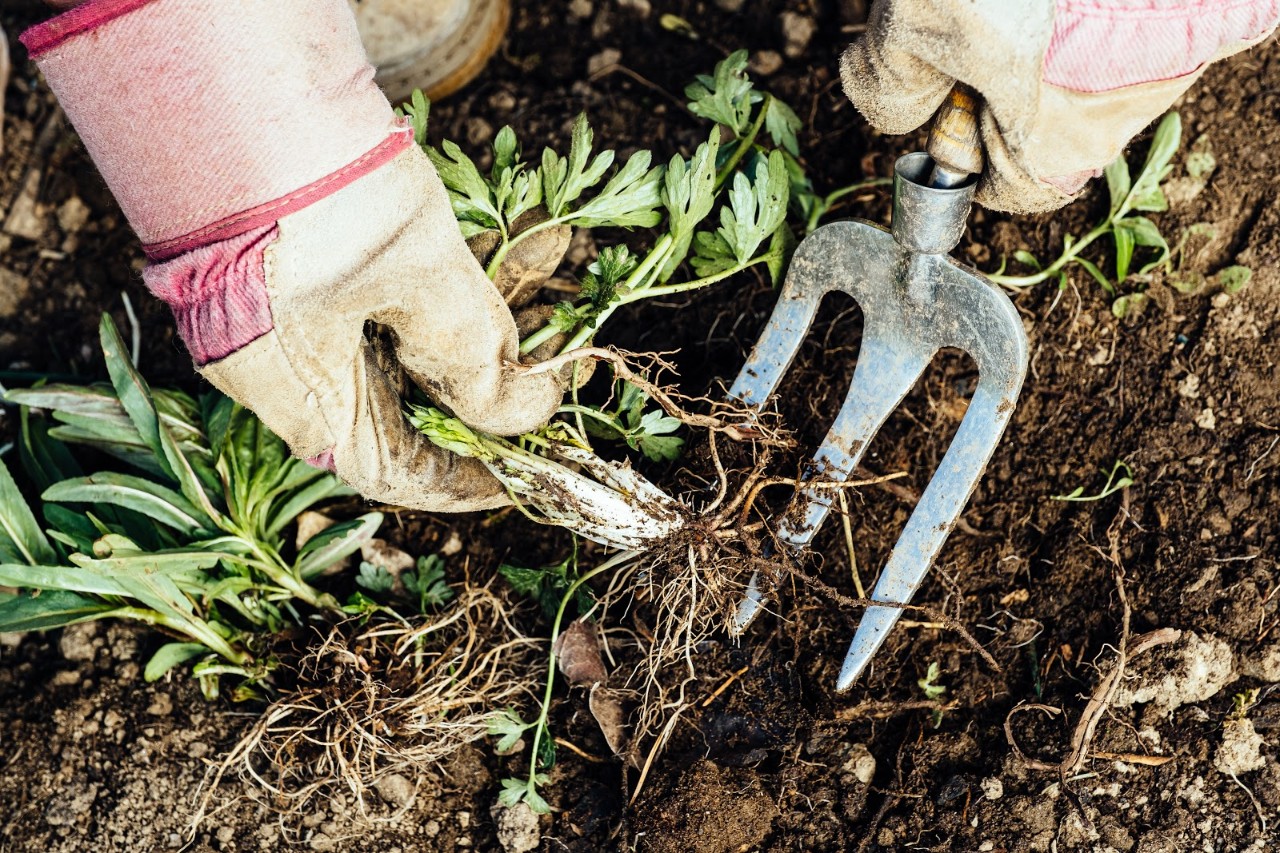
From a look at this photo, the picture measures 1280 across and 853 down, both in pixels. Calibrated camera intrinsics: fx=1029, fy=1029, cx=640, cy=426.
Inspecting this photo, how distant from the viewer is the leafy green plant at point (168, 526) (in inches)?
65.5

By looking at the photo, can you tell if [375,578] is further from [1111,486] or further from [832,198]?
[1111,486]

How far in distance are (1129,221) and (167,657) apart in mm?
1860

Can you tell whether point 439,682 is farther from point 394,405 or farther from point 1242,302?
point 1242,302

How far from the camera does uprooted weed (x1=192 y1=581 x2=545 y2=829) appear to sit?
5.69ft

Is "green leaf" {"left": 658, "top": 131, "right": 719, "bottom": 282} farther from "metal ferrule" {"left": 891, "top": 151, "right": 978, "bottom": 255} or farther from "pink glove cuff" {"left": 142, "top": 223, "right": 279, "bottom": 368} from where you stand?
"pink glove cuff" {"left": 142, "top": 223, "right": 279, "bottom": 368}

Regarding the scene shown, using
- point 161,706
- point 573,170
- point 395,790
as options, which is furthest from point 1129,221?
point 161,706

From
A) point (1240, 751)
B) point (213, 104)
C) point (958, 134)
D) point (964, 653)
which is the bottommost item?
point (1240, 751)

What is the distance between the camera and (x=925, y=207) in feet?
4.75

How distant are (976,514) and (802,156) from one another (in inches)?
30.2

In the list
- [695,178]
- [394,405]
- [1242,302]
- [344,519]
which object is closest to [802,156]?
[695,178]

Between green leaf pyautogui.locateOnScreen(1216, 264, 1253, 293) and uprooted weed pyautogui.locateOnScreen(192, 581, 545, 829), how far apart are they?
1.37 meters

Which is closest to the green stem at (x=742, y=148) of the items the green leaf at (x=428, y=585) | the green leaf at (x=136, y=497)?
the green leaf at (x=428, y=585)

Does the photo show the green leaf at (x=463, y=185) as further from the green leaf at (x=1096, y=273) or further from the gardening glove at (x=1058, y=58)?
the green leaf at (x=1096, y=273)

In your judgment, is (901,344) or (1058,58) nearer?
(1058,58)
